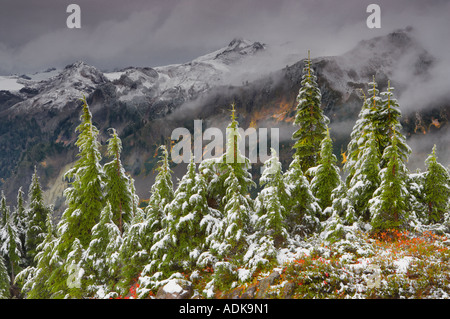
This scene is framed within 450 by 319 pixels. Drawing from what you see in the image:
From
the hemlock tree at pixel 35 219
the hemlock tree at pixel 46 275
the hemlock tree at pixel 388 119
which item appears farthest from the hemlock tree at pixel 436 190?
the hemlock tree at pixel 35 219

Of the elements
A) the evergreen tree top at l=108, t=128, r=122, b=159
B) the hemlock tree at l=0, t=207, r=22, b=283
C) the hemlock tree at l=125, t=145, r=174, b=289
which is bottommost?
the hemlock tree at l=0, t=207, r=22, b=283

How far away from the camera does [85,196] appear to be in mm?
17672

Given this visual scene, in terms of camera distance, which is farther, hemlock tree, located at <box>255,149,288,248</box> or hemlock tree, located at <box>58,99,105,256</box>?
hemlock tree, located at <box>58,99,105,256</box>

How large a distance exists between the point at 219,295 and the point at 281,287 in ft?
8.59

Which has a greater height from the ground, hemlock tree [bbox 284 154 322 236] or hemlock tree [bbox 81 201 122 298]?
hemlock tree [bbox 284 154 322 236]

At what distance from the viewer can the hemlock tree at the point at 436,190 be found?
15367 millimetres

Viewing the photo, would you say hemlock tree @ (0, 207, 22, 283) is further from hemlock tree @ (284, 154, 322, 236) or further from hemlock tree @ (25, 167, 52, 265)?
hemlock tree @ (284, 154, 322, 236)

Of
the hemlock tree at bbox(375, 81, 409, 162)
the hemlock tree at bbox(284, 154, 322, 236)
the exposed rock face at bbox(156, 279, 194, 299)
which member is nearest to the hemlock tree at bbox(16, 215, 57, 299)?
the exposed rock face at bbox(156, 279, 194, 299)

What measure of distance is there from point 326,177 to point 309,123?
574cm

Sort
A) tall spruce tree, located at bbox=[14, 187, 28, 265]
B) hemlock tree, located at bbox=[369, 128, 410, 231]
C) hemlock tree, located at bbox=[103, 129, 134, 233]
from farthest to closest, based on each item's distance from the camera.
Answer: tall spruce tree, located at bbox=[14, 187, 28, 265] < hemlock tree, located at bbox=[103, 129, 134, 233] < hemlock tree, located at bbox=[369, 128, 410, 231]

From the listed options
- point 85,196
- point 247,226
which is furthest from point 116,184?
point 247,226

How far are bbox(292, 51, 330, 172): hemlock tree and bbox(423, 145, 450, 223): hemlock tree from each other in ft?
23.5

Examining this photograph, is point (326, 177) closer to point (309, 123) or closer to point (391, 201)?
point (391, 201)

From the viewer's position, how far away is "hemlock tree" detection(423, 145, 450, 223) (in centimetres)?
1537
